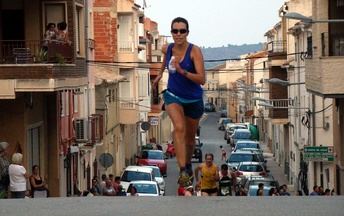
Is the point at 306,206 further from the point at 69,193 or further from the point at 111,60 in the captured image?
the point at 111,60

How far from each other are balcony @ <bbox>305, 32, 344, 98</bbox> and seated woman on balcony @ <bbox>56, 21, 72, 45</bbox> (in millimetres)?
6814

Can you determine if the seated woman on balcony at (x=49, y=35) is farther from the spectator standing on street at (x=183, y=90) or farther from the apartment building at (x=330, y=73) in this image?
the spectator standing on street at (x=183, y=90)

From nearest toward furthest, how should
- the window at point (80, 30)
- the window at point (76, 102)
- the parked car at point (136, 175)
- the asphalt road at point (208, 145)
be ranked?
the window at point (80, 30)
the parked car at point (136, 175)
the window at point (76, 102)
the asphalt road at point (208, 145)

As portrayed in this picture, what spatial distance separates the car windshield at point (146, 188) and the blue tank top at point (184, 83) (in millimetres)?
23208

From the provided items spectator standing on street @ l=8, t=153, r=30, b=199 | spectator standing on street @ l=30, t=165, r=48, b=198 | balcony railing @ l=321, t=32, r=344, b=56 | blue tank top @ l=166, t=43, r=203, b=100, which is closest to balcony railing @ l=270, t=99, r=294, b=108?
balcony railing @ l=321, t=32, r=344, b=56

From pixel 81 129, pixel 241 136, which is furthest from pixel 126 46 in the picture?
pixel 241 136

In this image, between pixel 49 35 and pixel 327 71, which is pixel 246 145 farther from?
pixel 49 35

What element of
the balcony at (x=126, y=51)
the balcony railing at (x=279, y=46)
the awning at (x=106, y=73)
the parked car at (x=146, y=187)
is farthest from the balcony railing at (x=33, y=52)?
the balcony railing at (x=279, y=46)

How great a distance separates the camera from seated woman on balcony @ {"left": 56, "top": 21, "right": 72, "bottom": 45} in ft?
108

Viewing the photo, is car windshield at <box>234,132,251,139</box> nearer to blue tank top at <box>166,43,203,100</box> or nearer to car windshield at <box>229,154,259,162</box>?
car windshield at <box>229,154,259,162</box>

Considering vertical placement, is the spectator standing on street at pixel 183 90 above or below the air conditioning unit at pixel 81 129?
above

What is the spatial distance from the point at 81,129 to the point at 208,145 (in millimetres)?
60540

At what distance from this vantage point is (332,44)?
36.1m

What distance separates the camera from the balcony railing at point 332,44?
35.4m
